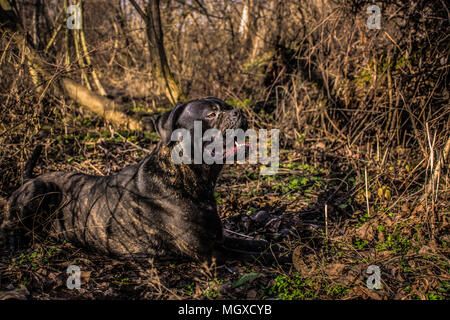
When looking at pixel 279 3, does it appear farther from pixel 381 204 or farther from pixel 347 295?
pixel 347 295

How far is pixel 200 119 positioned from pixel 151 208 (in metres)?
1.04

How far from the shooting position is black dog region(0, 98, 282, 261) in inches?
→ 141

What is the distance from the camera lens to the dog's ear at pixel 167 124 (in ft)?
11.7

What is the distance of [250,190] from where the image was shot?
218 inches

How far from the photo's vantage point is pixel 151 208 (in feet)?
12.0

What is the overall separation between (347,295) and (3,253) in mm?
3532

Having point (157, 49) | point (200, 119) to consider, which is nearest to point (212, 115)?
point (200, 119)

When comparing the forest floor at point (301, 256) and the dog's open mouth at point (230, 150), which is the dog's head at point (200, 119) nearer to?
the dog's open mouth at point (230, 150)

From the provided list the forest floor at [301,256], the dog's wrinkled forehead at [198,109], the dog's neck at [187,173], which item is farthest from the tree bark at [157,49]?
the dog's neck at [187,173]

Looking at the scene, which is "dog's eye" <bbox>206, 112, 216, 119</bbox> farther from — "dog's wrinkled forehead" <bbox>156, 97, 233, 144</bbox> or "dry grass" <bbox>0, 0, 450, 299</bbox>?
"dry grass" <bbox>0, 0, 450, 299</bbox>

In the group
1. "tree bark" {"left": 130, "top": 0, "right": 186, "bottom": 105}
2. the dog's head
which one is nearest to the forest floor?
the dog's head

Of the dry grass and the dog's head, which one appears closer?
the dry grass

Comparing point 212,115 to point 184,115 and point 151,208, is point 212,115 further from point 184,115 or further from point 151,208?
point 151,208
